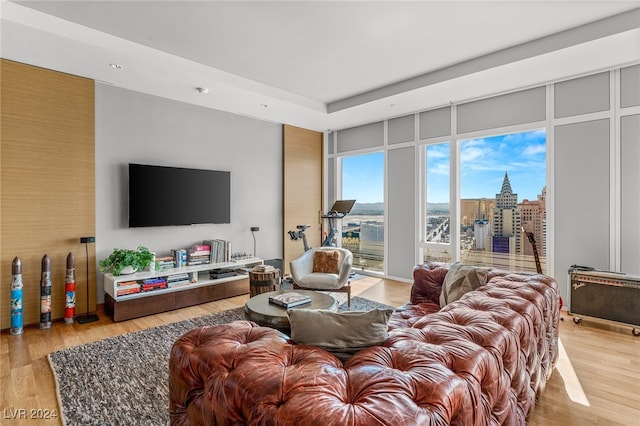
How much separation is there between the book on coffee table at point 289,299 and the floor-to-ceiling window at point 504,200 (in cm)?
298

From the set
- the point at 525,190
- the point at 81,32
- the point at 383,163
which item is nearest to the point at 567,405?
the point at 525,190

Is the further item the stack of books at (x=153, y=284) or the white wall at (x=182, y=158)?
the white wall at (x=182, y=158)

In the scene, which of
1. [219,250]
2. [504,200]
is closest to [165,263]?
[219,250]

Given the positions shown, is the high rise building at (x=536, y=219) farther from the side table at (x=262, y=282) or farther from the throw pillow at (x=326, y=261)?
the side table at (x=262, y=282)

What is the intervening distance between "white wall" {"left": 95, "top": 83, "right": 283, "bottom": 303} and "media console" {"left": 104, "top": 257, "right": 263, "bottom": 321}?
48cm

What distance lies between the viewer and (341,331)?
129cm

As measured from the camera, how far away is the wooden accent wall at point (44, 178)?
3279 mm

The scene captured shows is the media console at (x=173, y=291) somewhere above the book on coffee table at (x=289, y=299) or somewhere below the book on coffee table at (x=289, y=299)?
below

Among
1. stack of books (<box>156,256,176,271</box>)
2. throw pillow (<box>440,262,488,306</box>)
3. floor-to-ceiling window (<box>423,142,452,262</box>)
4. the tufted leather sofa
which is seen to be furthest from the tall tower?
stack of books (<box>156,256,176,271</box>)

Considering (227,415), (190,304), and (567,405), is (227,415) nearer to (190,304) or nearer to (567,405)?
(567,405)

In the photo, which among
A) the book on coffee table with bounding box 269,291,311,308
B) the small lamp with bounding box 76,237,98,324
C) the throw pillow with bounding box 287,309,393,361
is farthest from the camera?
the small lamp with bounding box 76,237,98,324

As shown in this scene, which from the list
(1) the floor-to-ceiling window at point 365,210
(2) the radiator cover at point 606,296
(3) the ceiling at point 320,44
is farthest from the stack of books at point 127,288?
(2) the radiator cover at point 606,296

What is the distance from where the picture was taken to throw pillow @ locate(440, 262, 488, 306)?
247 centimetres

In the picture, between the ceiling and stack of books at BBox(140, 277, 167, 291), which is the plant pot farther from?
the ceiling
